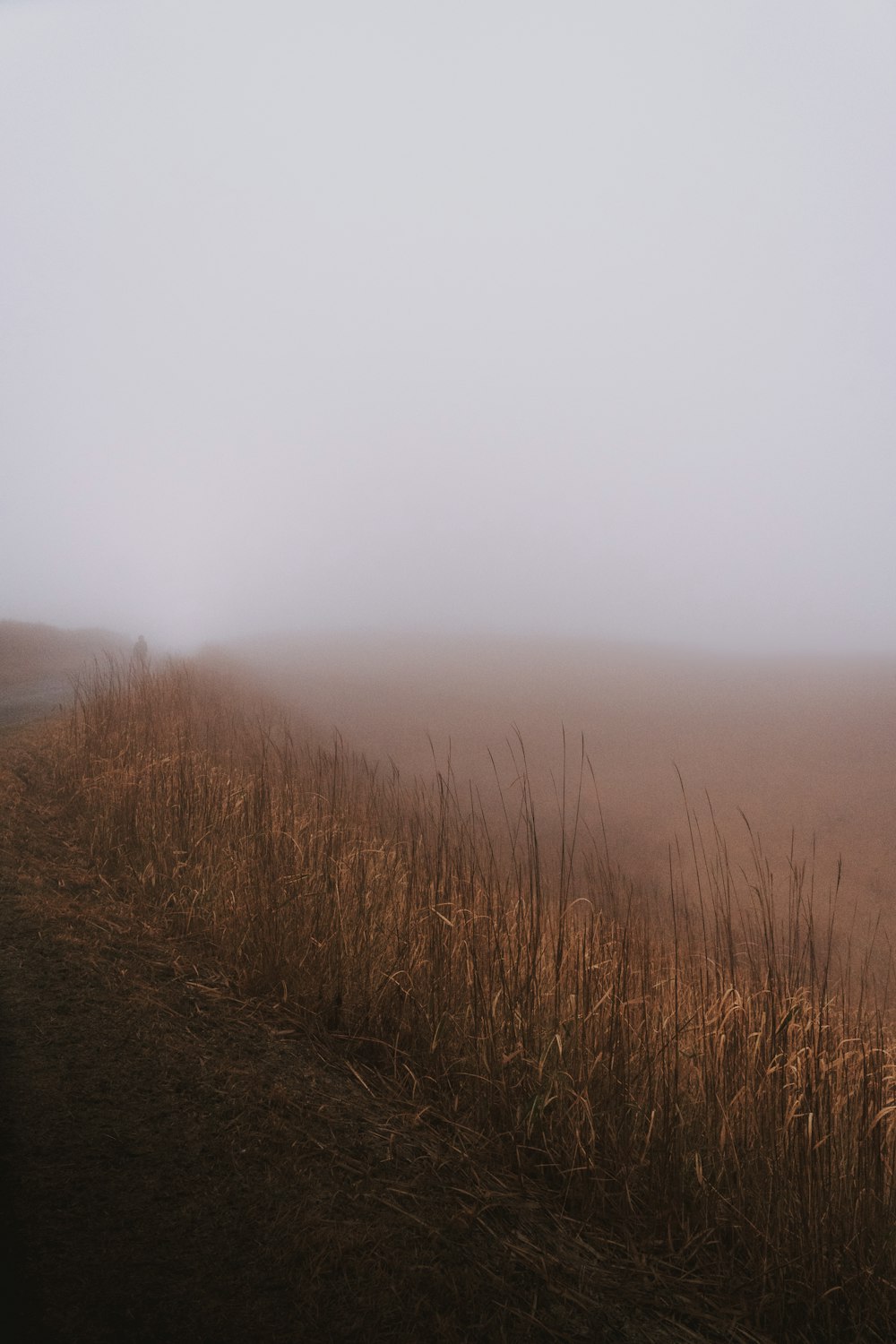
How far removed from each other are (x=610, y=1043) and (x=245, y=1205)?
1.07 meters

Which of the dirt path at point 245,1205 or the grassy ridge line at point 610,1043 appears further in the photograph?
the grassy ridge line at point 610,1043

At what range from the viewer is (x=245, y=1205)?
1.63 meters

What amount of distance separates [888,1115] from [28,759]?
6119 mm

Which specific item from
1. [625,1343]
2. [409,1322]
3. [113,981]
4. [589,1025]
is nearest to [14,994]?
[113,981]

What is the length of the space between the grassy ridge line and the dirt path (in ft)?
0.62

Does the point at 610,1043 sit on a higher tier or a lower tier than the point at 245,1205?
higher

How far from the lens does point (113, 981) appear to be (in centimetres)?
269

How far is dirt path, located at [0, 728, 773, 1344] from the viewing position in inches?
53.7

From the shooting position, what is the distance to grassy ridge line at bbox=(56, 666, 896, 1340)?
164 centimetres

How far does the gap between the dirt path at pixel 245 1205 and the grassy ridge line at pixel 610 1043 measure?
188mm

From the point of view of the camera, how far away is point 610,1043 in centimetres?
210

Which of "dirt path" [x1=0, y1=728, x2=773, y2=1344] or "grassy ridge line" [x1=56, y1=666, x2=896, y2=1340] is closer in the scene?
"dirt path" [x1=0, y1=728, x2=773, y2=1344]

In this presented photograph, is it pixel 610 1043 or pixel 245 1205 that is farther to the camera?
pixel 610 1043

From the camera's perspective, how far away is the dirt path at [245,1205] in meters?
1.36
